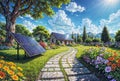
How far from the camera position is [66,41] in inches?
2154

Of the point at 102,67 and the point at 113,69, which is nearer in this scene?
the point at 113,69

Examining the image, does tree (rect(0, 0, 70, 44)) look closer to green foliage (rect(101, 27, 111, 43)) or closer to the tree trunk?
the tree trunk

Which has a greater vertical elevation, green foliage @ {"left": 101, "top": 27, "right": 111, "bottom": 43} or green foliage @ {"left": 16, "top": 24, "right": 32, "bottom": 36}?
green foliage @ {"left": 16, "top": 24, "right": 32, "bottom": 36}

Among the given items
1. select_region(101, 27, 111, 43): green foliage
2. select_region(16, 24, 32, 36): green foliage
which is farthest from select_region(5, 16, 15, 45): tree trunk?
select_region(16, 24, 32, 36): green foliage

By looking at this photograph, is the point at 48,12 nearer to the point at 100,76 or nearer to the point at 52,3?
the point at 52,3

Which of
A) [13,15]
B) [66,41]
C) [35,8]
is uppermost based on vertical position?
[35,8]

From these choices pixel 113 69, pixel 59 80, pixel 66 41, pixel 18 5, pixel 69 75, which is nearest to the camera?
pixel 113 69

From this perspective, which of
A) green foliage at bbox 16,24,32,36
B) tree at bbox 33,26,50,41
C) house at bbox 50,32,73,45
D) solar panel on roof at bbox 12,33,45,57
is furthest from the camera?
green foliage at bbox 16,24,32,36

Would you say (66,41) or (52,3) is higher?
(52,3)

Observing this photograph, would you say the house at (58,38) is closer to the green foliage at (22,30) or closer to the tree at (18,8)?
the green foliage at (22,30)

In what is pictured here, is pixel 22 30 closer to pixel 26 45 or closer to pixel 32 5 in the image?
pixel 32 5

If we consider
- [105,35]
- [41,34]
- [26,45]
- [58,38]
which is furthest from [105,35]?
[26,45]

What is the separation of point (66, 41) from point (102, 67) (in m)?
49.0

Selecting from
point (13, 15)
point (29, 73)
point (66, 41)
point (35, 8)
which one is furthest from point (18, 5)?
point (66, 41)
